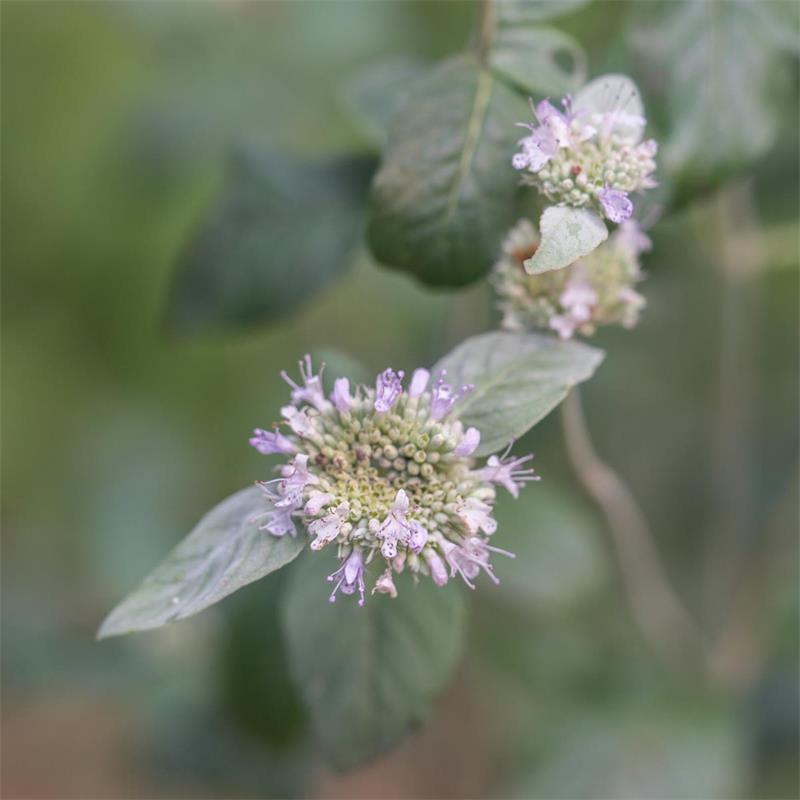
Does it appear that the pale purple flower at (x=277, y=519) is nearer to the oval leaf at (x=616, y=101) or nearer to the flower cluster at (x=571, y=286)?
the flower cluster at (x=571, y=286)

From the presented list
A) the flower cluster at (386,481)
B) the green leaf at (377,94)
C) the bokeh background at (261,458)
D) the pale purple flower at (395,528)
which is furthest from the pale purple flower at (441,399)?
the bokeh background at (261,458)

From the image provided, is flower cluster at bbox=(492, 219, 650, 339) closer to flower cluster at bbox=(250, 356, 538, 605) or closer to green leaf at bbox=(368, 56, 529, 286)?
green leaf at bbox=(368, 56, 529, 286)

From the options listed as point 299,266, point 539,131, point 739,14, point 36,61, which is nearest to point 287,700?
point 299,266

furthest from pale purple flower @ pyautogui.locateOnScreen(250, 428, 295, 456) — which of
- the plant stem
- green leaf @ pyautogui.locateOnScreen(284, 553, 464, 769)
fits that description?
the plant stem

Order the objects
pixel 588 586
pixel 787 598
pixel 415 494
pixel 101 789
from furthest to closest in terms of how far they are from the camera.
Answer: pixel 101 789
pixel 787 598
pixel 588 586
pixel 415 494

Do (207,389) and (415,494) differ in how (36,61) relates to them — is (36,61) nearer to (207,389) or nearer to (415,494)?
(207,389)

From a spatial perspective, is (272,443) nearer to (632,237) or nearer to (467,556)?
(467,556)

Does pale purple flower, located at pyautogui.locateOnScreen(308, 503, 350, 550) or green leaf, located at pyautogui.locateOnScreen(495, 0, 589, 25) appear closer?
pale purple flower, located at pyautogui.locateOnScreen(308, 503, 350, 550)
